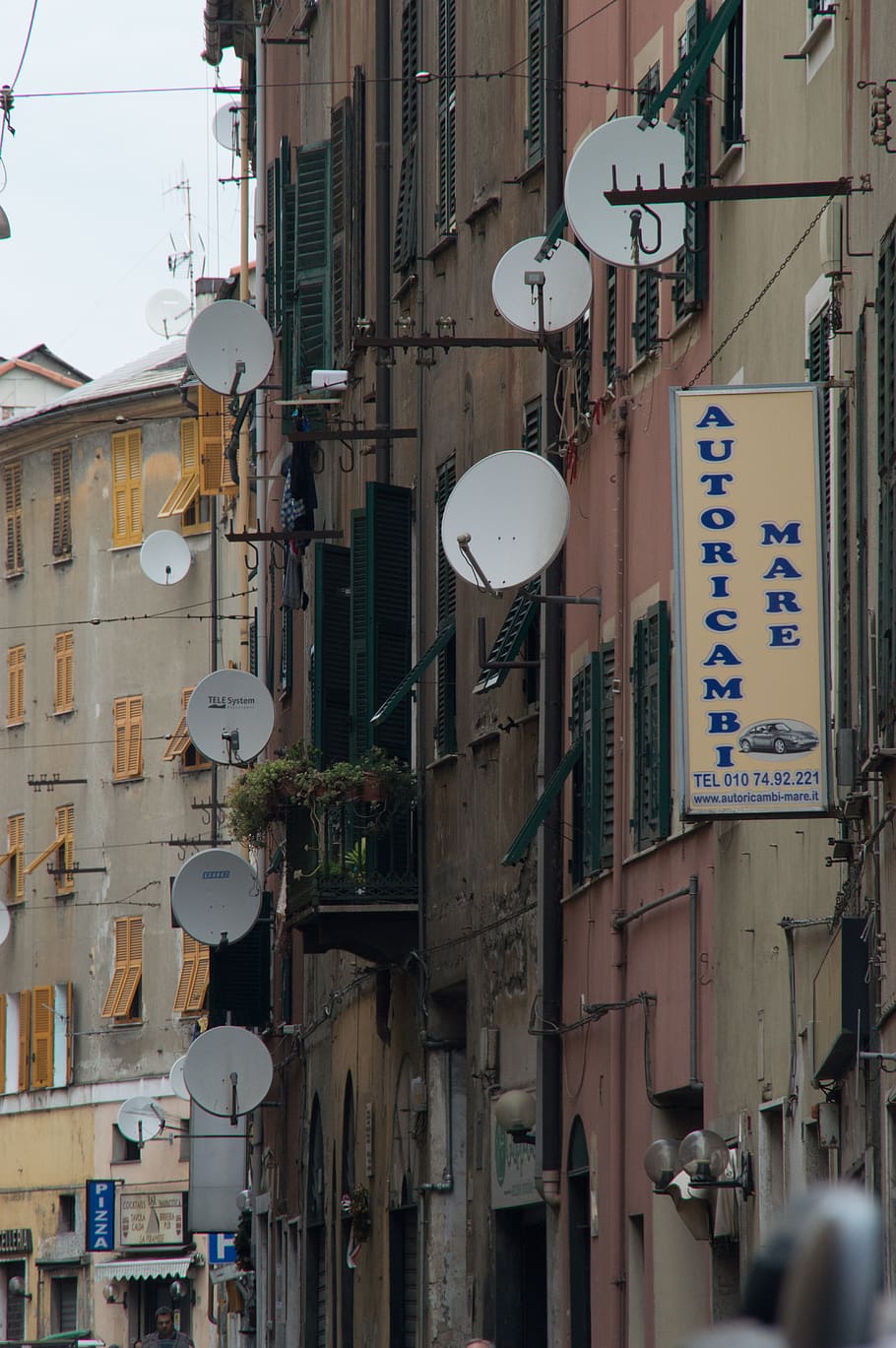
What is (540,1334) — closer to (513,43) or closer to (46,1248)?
(513,43)

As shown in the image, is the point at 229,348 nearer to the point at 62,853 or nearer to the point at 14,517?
the point at 62,853

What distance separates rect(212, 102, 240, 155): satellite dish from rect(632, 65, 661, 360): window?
21700mm

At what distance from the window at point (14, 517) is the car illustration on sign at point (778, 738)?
44.5 m

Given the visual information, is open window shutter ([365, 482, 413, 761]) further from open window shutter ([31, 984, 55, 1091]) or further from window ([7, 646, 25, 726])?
window ([7, 646, 25, 726])

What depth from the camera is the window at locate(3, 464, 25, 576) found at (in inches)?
2096

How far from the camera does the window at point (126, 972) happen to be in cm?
4850

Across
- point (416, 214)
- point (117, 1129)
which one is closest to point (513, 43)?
point (416, 214)

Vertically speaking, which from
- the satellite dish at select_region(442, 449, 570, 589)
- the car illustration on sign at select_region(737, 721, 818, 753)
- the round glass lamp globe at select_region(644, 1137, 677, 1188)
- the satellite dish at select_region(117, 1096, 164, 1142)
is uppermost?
the satellite dish at select_region(442, 449, 570, 589)

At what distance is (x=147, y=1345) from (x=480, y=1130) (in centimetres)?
1103

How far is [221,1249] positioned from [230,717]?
14515mm

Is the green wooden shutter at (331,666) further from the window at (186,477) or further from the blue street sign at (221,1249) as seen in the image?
the window at (186,477)

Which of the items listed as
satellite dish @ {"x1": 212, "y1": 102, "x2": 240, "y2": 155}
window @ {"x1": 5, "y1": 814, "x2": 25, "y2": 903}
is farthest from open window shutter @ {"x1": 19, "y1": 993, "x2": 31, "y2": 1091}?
satellite dish @ {"x1": 212, "y1": 102, "x2": 240, "y2": 155}

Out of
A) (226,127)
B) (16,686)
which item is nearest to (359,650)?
(226,127)

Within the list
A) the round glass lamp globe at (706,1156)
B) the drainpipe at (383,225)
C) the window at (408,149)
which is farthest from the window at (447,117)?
the round glass lamp globe at (706,1156)
